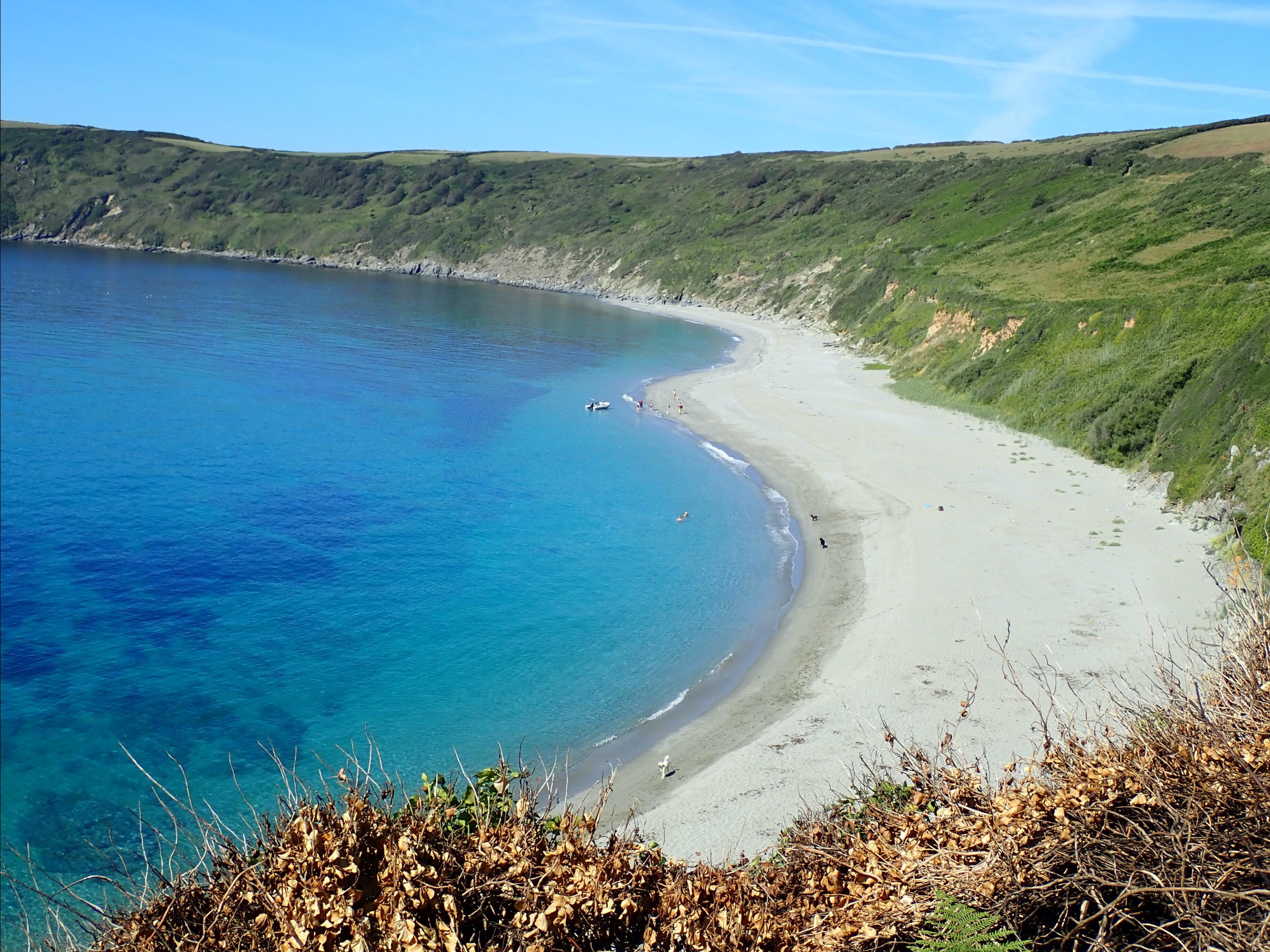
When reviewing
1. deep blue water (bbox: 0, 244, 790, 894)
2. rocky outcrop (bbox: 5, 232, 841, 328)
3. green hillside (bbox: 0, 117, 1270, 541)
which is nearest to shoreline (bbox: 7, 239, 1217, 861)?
deep blue water (bbox: 0, 244, 790, 894)

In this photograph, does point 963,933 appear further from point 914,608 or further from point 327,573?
point 327,573

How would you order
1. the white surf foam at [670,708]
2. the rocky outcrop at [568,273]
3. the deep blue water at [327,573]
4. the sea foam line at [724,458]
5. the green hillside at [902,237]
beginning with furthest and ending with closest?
the rocky outcrop at [568,273]
the sea foam line at [724,458]
the green hillside at [902,237]
the white surf foam at [670,708]
the deep blue water at [327,573]

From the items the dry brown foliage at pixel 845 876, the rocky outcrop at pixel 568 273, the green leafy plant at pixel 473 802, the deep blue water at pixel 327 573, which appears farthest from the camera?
the rocky outcrop at pixel 568 273

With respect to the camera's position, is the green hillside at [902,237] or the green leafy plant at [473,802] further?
the green hillside at [902,237]

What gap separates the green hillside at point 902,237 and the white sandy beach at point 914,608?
329 cm

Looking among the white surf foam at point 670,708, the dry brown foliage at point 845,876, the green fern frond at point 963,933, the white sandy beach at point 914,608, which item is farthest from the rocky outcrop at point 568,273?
the green fern frond at point 963,933

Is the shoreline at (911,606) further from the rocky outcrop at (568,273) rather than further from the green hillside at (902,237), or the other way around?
the rocky outcrop at (568,273)

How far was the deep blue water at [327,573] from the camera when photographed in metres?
18.9

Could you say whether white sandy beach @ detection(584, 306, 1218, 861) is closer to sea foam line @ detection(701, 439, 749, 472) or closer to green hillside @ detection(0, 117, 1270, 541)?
sea foam line @ detection(701, 439, 749, 472)

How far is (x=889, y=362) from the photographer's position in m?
64.4

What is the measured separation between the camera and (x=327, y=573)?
27.6 meters

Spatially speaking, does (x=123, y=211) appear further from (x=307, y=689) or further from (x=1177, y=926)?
(x=1177, y=926)

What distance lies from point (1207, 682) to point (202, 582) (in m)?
25.5

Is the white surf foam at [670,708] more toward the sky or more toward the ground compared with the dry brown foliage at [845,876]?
more toward the ground
